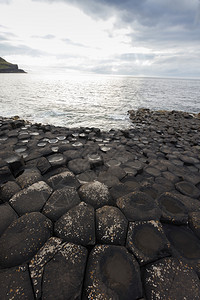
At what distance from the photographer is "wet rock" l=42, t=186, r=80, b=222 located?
2596 millimetres

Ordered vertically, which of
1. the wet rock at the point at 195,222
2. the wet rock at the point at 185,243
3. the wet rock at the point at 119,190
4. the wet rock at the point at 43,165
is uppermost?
the wet rock at the point at 43,165

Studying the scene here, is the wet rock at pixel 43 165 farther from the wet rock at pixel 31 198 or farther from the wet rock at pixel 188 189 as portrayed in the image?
the wet rock at pixel 188 189

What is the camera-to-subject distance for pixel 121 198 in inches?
119

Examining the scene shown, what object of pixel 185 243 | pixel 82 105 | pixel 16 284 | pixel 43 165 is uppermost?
pixel 82 105

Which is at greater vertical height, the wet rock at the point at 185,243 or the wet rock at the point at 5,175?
the wet rock at the point at 5,175

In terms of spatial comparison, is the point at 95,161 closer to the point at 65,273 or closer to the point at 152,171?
the point at 152,171

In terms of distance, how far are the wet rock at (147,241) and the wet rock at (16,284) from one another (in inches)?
56.2

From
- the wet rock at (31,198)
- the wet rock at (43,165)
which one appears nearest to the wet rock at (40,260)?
the wet rock at (31,198)

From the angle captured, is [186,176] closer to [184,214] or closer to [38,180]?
[184,214]

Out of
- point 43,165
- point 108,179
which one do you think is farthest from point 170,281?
point 43,165

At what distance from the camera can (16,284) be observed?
1.69 meters

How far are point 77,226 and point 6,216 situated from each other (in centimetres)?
132

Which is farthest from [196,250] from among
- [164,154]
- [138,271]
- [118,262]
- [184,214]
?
[164,154]

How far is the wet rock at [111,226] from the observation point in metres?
2.24
